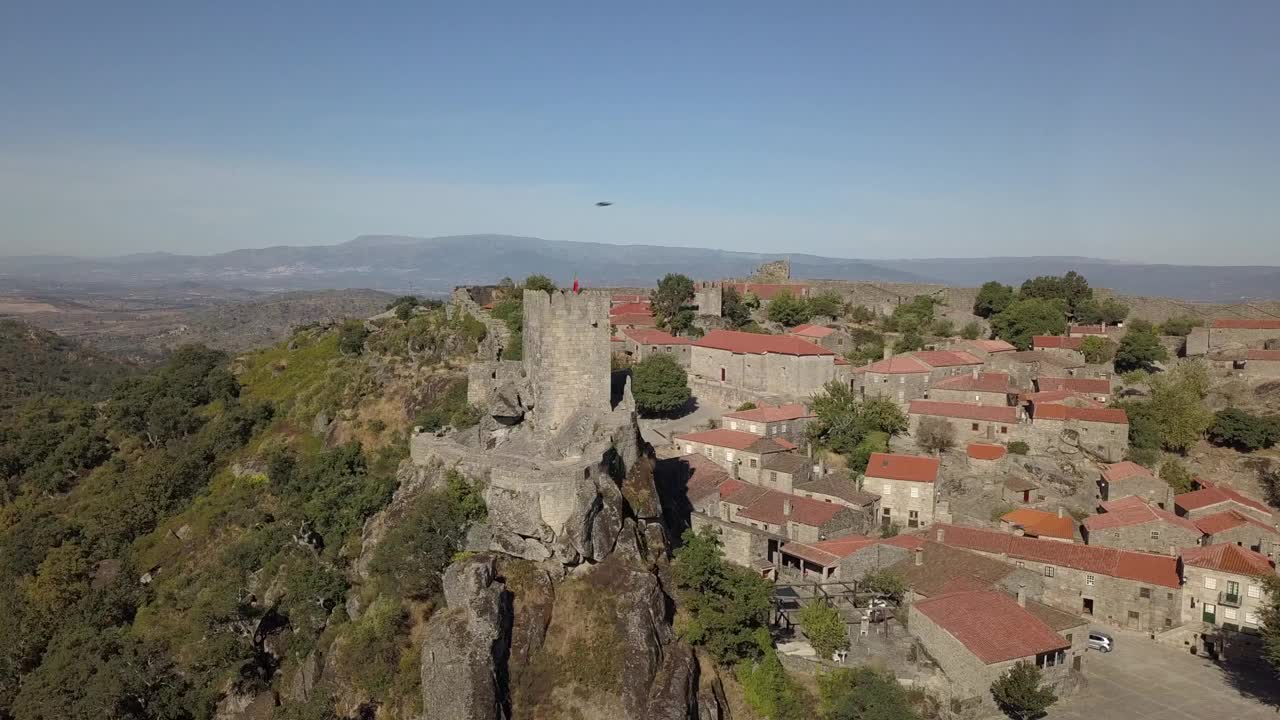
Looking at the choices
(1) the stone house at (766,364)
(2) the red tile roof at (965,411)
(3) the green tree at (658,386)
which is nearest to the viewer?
(2) the red tile roof at (965,411)

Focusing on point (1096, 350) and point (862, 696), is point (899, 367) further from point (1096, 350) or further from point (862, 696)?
point (862, 696)

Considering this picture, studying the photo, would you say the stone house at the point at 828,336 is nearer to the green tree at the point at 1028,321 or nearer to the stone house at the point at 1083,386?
the green tree at the point at 1028,321

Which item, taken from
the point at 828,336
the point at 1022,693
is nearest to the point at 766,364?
the point at 828,336

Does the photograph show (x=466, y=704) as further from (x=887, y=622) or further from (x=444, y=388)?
(x=444, y=388)

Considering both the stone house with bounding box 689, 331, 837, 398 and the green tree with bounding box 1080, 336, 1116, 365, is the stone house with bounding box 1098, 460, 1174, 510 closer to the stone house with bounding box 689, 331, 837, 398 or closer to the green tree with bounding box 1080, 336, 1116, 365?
the green tree with bounding box 1080, 336, 1116, 365

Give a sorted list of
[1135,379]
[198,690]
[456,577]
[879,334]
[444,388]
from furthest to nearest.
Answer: [879,334], [1135,379], [444,388], [198,690], [456,577]

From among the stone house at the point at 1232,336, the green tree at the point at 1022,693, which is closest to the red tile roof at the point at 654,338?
the green tree at the point at 1022,693

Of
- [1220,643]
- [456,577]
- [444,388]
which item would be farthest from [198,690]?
[1220,643]
